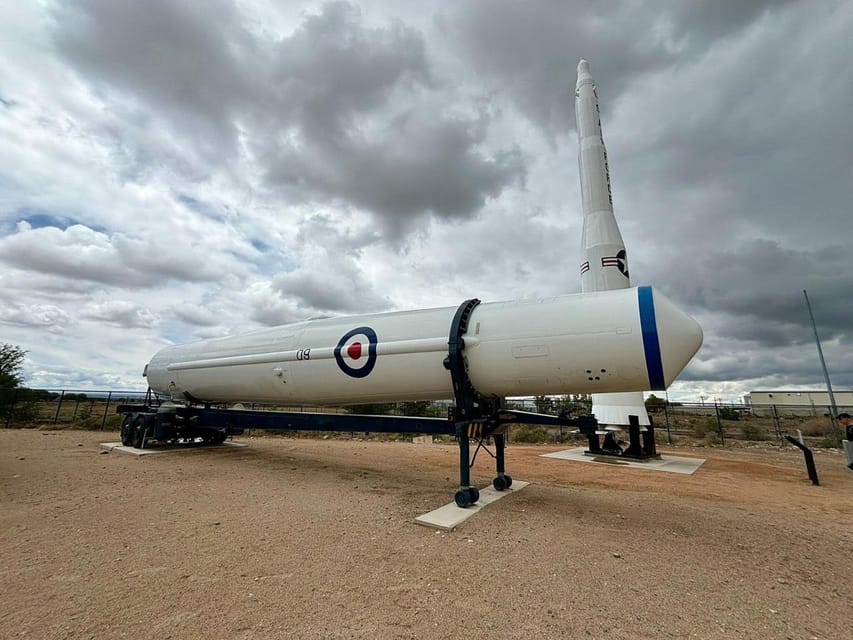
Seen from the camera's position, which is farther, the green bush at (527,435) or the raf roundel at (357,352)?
the green bush at (527,435)

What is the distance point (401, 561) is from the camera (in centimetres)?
364

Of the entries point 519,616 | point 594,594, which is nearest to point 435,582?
point 519,616

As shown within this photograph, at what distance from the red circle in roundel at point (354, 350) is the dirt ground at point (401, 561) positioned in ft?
6.64

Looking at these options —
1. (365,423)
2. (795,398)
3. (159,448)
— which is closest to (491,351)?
(365,423)

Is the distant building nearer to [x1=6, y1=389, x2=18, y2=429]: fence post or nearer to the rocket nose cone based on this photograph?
the rocket nose cone

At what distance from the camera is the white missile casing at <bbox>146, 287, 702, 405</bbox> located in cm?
476

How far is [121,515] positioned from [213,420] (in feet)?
15.0

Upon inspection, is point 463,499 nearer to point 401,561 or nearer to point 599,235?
point 401,561

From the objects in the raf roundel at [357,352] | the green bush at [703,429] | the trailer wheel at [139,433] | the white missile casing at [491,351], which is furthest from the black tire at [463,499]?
the green bush at [703,429]

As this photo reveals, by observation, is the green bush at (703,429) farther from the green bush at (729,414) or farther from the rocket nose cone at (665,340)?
the rocket nose cone at (665,340)

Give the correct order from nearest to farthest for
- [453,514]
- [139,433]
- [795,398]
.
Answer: [453,514], [139,433], [795,398]

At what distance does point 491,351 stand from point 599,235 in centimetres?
764

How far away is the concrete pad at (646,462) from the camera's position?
9484mm

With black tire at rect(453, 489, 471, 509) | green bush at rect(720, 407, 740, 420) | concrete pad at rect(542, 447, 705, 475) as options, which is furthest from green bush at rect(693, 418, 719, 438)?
black tire at rect(453, 489, 471, 509)
